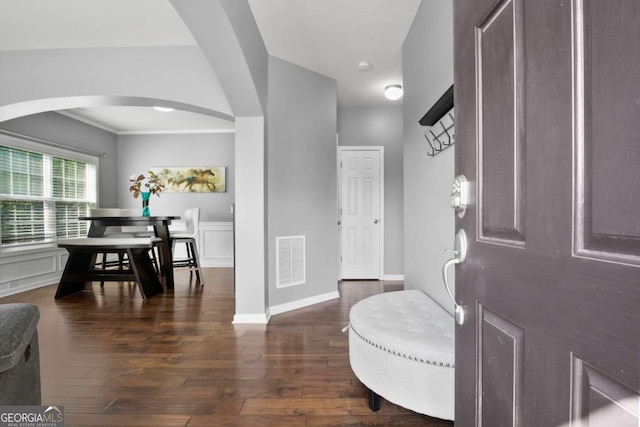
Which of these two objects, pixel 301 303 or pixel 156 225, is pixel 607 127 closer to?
pixel 301 303

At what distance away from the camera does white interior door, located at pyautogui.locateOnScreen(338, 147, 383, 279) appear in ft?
15.9

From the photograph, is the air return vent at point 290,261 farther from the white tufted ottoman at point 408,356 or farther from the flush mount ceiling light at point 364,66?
the flush mount ceiling light at point 364,66

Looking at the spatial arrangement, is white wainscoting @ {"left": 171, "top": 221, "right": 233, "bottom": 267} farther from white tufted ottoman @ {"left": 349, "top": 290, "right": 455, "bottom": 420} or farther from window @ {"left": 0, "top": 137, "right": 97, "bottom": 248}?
white tufted ottoman @ {"left": 349, "top": 290, "right": 455, "bottom": 420}

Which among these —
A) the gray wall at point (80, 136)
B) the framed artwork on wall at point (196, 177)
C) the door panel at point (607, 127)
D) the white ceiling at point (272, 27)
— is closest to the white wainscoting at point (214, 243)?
the framed artwork on wall at point (196, 177)

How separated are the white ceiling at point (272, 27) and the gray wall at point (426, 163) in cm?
32

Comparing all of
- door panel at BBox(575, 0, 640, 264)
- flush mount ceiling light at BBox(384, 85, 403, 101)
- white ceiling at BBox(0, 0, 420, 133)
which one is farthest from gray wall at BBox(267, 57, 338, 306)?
door panel at BBox(575, 0, 640, 264)

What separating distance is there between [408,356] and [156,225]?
3712mm

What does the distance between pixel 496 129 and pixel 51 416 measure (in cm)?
199

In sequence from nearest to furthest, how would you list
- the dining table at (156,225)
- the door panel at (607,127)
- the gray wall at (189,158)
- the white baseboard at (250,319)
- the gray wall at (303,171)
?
the door panel at (607,127) < the white baseboard at (250,319) < the gray wall at (303,171) < the dining table at (156,225) < the gray wall at (189,158)

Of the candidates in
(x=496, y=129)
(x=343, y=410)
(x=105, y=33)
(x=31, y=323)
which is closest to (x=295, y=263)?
(x=343, y=410)

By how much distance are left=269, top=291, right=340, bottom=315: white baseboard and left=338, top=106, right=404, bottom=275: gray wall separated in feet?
4.49

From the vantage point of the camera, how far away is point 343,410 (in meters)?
1.61

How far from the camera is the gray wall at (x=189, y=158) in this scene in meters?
6.15

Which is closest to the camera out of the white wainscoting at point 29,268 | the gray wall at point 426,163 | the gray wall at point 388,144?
the gray wall at point 426,163
